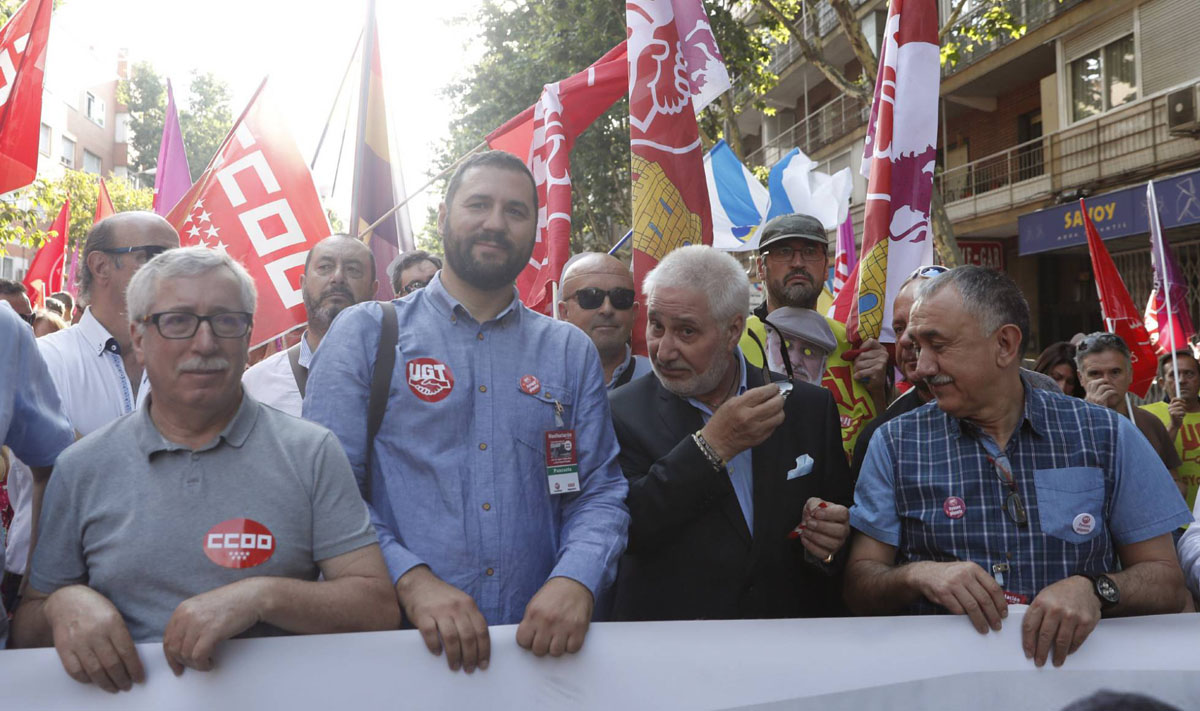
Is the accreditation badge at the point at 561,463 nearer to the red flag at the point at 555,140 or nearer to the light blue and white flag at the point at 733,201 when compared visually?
the red flag at the point at 555,140

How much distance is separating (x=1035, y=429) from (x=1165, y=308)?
256 inches

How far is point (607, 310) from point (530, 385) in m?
1.57

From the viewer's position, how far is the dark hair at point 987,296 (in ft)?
8.38

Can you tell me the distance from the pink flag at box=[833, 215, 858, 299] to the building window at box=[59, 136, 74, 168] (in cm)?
3935

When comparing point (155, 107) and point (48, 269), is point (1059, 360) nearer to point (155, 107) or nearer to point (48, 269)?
point (48, 269)

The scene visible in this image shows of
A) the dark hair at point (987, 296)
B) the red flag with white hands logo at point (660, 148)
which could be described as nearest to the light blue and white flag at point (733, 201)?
the red flag with white hands logo at point (660, 148)

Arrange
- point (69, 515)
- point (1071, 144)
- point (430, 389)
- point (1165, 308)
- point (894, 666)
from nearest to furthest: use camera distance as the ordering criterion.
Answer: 1. point (69, 515)
2. point (894, 666)
3. point (430, 389)
4. point (1165, 308)
5. point (1071, 144)

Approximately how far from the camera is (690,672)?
2.13 metres

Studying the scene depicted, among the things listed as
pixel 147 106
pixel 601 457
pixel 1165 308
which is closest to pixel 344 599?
pixel 601 457

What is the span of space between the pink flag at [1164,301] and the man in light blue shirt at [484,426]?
663 centimetres

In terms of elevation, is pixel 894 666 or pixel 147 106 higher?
pixel 147 106

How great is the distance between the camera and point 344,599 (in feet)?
6.67

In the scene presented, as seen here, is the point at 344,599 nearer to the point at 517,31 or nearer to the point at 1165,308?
the point at 1165,308

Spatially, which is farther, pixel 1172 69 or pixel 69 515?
pixel 1172 69
